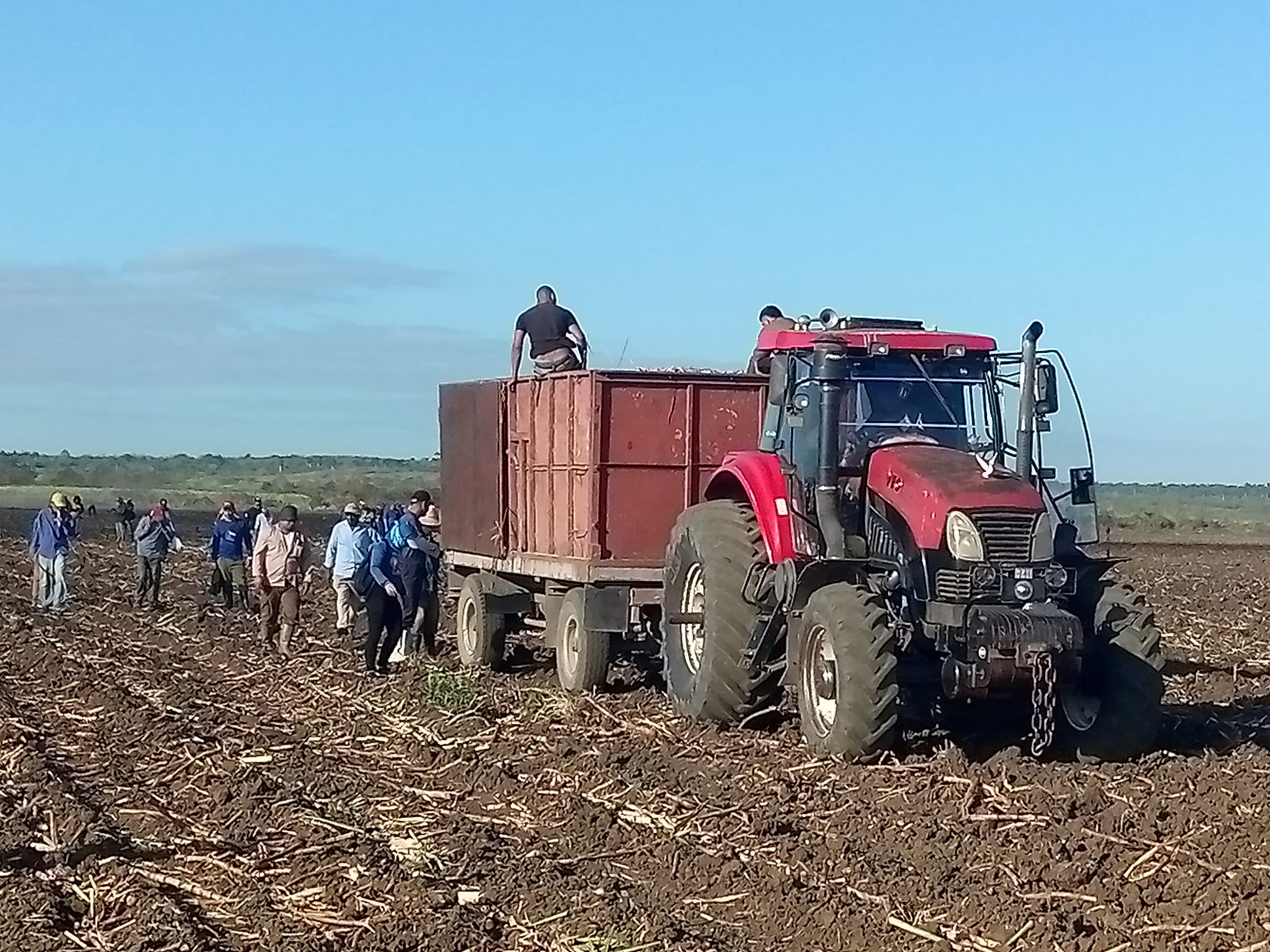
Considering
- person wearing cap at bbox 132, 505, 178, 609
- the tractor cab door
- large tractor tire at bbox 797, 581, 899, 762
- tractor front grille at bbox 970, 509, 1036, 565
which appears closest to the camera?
large tractor tire at bbox 797, 581, 899, 762

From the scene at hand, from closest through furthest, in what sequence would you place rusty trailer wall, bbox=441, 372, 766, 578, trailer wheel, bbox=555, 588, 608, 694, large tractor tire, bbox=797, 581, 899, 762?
large tractor tire, bbox=797, 581, 899, 762 → rusty trailer wall, bbox=441, 372, 766, 578 → trailer wheel, bbox=555, 588, 608, 694

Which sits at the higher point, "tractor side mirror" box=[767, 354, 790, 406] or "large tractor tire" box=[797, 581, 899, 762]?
"tractor side mirror" box=[767, 354, 790, 406]

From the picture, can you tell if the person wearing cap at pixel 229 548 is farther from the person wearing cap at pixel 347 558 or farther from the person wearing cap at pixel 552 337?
the person wearing cap at pixel 552 337

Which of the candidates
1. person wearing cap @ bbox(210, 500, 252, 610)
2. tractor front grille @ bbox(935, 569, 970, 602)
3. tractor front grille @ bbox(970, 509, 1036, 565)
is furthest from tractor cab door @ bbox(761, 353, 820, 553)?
person wearing cap @ bbox(210, 500, 252, 610)

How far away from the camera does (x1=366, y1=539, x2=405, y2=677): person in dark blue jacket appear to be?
15.9 metres

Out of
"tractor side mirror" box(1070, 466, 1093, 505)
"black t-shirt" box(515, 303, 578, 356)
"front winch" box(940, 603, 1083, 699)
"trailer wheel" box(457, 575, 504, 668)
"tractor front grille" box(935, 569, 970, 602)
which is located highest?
"black t-shirt" box(515, 303, 578, 356)

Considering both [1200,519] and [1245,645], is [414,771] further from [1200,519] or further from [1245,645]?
[1200,519]

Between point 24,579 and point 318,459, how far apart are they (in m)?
132

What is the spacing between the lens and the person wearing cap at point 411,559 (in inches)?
→ 663

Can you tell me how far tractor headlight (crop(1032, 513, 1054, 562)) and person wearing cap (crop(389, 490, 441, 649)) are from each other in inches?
290

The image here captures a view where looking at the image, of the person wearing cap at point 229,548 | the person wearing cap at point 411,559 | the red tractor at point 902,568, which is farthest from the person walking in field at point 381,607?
the person wearing cap at point 229,548

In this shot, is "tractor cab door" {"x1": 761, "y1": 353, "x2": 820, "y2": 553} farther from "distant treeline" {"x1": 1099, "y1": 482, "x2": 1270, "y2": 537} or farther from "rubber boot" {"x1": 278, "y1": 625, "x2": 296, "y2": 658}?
"distant treeline" {"x1": 1099, "y1": 482, "x2": 1270, "y2": 537}

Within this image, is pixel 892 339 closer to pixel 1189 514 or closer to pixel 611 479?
pixel 611 479

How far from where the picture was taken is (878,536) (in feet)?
35.9
